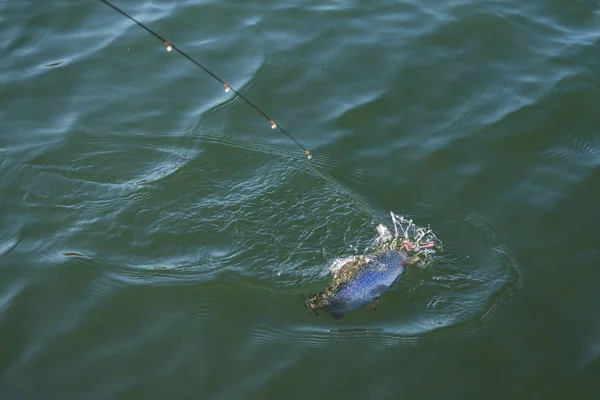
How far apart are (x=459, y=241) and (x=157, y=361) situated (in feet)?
9.83

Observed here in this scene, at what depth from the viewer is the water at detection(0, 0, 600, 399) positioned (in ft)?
17.5

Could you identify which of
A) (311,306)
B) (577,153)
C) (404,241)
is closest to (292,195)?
(404,241)

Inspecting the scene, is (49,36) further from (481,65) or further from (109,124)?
(481,65)

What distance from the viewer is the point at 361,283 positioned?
5.27m

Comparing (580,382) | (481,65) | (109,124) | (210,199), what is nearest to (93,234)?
(210,199)

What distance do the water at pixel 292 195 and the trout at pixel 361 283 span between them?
255 mm

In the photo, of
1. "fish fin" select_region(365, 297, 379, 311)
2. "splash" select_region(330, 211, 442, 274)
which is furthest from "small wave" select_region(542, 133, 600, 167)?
"fish fin" select_region(365, 297, 379, 311)

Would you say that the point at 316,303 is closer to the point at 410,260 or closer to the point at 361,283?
the point at 361,283

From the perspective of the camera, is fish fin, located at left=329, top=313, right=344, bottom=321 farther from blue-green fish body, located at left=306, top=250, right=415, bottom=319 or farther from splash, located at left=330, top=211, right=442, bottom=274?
splash, located at left=330, top=211, right=442, bottom=274

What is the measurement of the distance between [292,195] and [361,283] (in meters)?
1.47

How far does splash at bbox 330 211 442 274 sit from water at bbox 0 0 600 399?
0.31 ft

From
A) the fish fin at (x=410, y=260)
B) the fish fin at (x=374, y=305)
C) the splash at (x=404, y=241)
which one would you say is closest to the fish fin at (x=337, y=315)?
the fish fin at (x=374, y=305)

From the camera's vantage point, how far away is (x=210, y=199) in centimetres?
639

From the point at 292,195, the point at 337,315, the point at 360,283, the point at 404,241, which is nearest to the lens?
the point at 360,283
